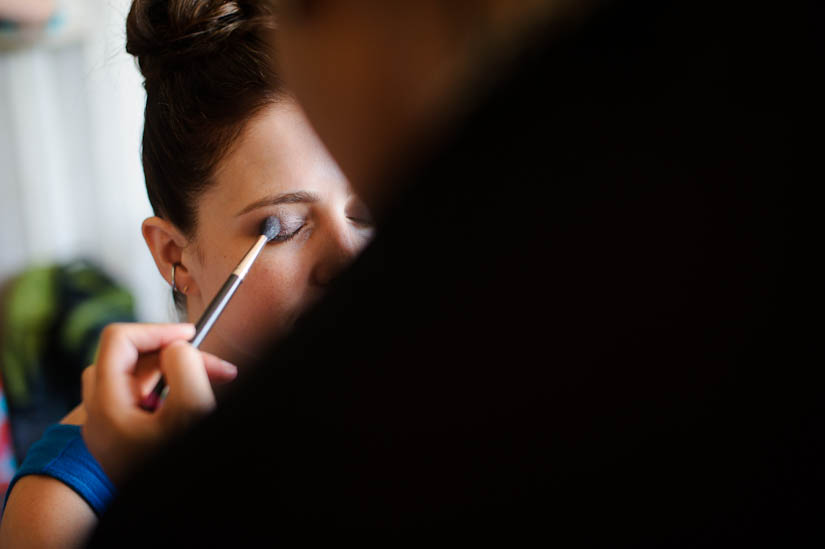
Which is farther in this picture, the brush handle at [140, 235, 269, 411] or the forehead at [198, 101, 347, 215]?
the forehead at [198, 101, 347, 215]

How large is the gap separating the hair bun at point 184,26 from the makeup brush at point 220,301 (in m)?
0.24

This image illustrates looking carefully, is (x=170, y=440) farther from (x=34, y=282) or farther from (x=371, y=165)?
(x=34, y=282)

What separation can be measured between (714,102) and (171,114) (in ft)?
2.37

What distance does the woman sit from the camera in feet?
2.25

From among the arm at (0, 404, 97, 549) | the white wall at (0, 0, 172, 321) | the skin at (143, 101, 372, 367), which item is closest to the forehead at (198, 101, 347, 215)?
the skin at (143, 101, 372, 367)

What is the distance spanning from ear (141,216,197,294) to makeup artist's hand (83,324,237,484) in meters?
0.39

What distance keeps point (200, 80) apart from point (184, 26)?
0.21 feet

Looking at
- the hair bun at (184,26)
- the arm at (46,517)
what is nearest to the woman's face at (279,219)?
the hair bun at (184,26)

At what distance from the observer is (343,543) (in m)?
0.19

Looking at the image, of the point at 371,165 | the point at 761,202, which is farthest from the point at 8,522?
the point at 761,202

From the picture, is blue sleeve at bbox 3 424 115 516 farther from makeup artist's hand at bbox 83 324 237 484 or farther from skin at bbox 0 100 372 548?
makeup artist's hand at bbox 83 324 237 484

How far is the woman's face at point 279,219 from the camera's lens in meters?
0.68

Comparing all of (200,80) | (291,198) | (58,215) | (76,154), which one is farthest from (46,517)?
(58,215)

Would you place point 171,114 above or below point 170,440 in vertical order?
above
